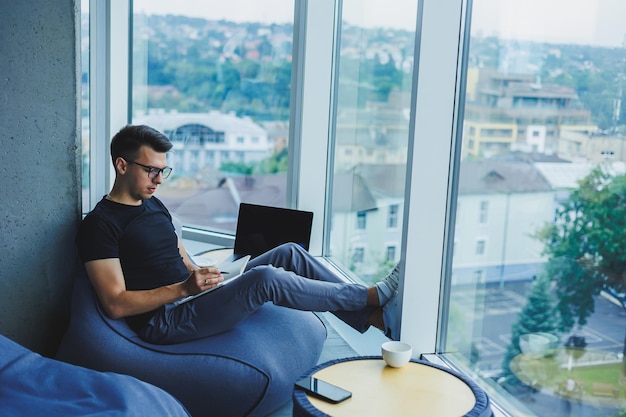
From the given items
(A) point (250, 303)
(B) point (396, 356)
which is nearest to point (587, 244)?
(B) point (396, 356)

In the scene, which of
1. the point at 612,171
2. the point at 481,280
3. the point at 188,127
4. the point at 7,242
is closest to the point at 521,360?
the point at 481,280

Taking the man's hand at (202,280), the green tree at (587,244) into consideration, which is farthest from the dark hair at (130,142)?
the green tree at (587,244)

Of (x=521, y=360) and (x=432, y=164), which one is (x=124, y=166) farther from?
(x=521, y=360)

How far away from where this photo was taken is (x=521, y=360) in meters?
2.66

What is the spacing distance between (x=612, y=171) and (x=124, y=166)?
2.10 meters

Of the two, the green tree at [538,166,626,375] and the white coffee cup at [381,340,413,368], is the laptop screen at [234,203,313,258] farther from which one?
the green tree at [538,166,626,375]

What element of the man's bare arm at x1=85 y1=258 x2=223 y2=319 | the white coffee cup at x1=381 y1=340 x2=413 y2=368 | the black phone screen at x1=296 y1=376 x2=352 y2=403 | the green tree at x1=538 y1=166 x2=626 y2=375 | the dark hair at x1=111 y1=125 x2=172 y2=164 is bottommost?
the black phone screen at x1=296 y1=376 x2=352 y2=403

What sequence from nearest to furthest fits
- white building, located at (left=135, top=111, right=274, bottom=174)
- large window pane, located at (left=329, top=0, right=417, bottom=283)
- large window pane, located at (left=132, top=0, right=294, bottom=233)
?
1. large window pane, located at (left=329, top=0, right=417, bottom=283)
2. large window pane, located at (left=132, top=0, right=294, bottom=233)
3. white building, located at (left=135, top=111, right=274, bottom=174)

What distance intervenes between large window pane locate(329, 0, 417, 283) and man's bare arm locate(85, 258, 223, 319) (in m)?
1.17

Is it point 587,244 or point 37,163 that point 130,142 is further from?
point 587,244

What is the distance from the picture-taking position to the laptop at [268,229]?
443cm

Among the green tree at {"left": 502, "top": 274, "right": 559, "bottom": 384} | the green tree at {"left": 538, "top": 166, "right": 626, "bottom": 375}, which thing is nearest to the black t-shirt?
the green tree at {"left": 502, "top": 274, "right": 559, "bottom": 384}

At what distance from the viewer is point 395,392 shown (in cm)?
244

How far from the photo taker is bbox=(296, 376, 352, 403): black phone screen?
234 cm
